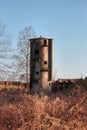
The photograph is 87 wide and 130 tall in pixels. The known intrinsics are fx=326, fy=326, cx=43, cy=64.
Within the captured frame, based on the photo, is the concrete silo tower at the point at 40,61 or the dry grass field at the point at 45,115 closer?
the dry grass field at the point at 45,115

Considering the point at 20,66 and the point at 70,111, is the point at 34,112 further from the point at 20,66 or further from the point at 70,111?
the point at 20,66

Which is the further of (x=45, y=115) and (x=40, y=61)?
(x=40, y=61)

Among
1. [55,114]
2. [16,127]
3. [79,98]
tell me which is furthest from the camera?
[79,98]

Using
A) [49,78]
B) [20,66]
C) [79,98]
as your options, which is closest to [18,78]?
[20,66]

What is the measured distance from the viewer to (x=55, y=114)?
34.1 feet

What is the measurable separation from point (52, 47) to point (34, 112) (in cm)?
3370

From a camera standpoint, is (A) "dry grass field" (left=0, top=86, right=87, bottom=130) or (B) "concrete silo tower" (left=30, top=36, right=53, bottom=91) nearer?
(A) "dry grass field" (left=0, top=86, right=87, bottom=130)

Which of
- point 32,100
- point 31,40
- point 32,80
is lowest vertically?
point 32,80

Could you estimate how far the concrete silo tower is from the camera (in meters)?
41.8

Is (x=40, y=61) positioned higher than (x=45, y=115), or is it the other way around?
(x=40, y=61)

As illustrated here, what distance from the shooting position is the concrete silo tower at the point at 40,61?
137 ft

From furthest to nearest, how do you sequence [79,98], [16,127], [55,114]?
[79,98]
[55,114]
[16,127]

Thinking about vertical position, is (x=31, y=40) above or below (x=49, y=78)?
above

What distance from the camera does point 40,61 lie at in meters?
42.3
